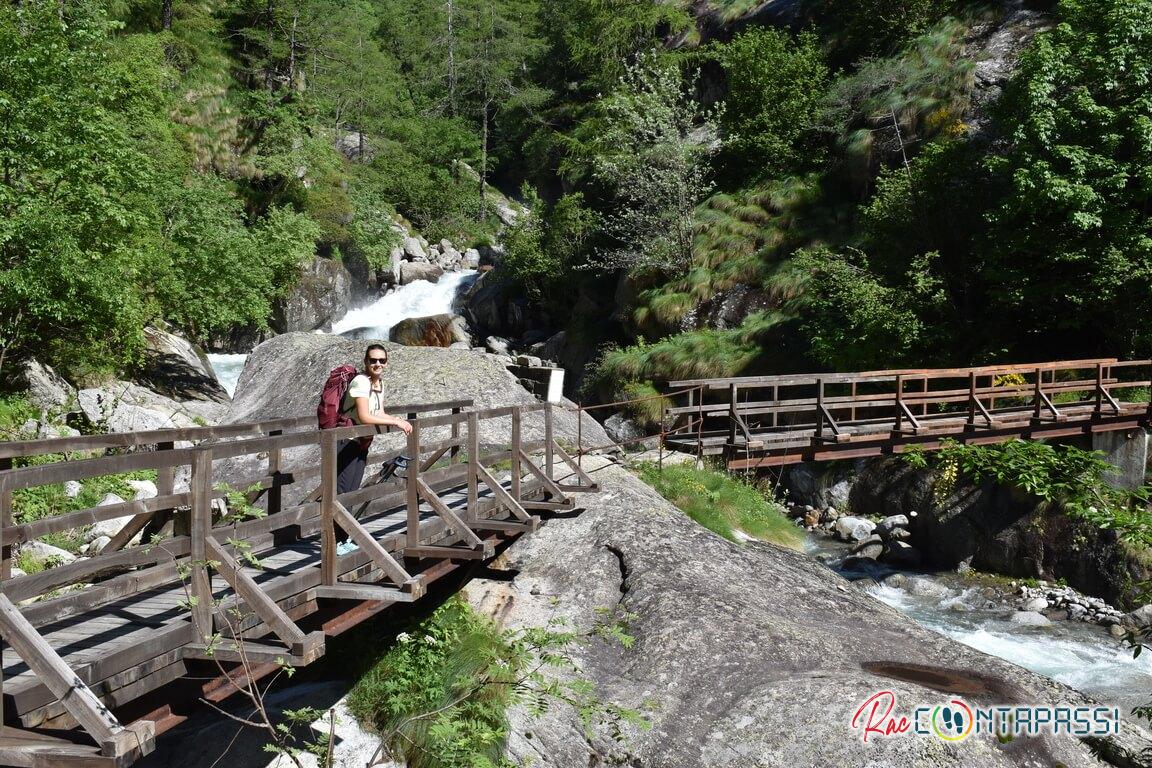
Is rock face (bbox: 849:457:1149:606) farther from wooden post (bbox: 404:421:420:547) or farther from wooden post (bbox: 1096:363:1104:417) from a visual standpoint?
wooden post (bbox: 404:421:420:547)

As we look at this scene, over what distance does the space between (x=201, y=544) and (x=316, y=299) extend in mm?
30493

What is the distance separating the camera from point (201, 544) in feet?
15.3

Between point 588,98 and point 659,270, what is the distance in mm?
22294

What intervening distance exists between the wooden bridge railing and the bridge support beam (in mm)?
574

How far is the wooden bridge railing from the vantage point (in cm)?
1412

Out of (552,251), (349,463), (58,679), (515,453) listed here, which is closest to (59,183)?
(515,453)

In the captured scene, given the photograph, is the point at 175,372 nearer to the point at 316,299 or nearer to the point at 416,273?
the point at 316,299

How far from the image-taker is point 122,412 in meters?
17.7

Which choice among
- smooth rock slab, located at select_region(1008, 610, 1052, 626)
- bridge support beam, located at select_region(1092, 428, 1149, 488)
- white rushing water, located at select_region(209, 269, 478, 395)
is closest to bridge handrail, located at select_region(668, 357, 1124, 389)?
bridge support beam, located at select_region(1092, 428, 1149, 488)

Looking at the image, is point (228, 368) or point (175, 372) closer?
point (175, 372)

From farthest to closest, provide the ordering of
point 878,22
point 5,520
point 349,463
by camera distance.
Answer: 1. point 878,22
2. point 349,463
3. point 5,520

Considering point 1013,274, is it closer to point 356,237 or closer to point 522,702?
point 522,702

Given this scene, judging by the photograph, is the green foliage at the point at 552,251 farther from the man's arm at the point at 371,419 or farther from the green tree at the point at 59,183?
the man's arm at the point at 371,419

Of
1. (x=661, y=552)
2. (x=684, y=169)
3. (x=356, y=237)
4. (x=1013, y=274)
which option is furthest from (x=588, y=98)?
(x=661, y=552)
